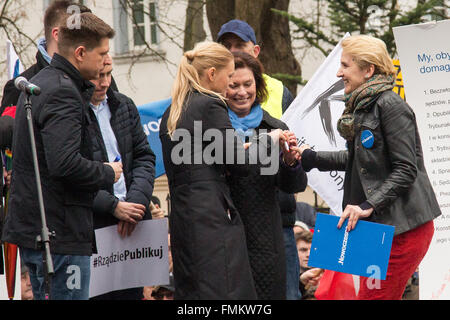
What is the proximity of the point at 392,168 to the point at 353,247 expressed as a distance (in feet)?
1.66

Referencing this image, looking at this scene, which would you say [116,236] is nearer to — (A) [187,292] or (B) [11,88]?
(A) [187,292]

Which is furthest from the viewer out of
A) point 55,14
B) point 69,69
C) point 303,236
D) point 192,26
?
point 192,26

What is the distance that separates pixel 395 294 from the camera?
5.20 metres

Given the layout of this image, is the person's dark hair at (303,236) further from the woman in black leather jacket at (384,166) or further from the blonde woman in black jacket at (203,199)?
the blonde woman in black jacket at (203,199)

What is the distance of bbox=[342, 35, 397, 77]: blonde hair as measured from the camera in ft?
17.2

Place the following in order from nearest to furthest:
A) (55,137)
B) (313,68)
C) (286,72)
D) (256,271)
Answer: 1. (55,137)
2. (256,271)
3. (286,72)
4. (313,68)

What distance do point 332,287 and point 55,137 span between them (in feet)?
7.07

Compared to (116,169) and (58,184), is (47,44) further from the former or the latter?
(58,184)

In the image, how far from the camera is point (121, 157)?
5.82 meters

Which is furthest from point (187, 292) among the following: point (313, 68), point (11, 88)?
point (313, 68)

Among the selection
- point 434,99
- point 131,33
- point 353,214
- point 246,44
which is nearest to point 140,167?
point 246,44

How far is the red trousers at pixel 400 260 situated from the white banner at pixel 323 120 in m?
1.75

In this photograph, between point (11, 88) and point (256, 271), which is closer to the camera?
point (256, 271)

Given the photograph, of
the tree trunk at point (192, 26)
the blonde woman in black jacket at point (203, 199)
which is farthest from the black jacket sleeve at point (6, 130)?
the tree trunk at point (192, 26)
